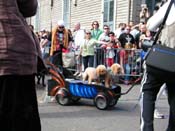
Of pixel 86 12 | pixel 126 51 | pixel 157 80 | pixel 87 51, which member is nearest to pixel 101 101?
pixel 157 80

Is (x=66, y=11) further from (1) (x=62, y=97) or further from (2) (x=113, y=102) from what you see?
(2) (x=113, y=102)

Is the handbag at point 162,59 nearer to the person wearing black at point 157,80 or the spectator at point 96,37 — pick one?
the person wearing black at point 157,80

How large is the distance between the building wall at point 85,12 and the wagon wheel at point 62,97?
430 inches

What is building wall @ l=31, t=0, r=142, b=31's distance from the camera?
1894 cm

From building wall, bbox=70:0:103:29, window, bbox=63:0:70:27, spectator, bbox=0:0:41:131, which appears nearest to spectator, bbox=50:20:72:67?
spectator, bbox=0:0:41:131

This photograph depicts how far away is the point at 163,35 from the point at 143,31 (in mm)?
9529

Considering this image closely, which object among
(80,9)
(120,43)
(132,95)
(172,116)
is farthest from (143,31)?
(80,9)

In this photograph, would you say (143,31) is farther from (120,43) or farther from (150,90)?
(150,90)

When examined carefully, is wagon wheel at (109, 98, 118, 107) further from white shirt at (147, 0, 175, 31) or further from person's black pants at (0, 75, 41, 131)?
person's black pants at (0, 75, 41, 131)

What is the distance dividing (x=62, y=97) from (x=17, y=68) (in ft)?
18.4

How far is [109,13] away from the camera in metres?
21.1

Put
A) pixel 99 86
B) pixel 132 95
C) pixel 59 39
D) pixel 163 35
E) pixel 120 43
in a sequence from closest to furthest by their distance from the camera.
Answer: pixel 163 35 → pixel 99 86 → pixel 132 95 → pixel 59 39 → pixel 120 43

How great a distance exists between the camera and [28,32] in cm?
295

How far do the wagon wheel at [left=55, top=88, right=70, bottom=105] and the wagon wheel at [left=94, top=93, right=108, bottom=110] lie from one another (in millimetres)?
594
